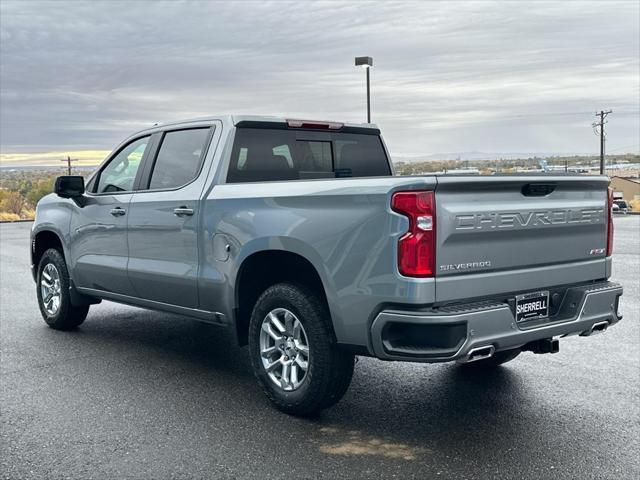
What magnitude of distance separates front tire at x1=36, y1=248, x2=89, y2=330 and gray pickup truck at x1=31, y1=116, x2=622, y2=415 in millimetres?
945

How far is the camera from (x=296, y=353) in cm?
493

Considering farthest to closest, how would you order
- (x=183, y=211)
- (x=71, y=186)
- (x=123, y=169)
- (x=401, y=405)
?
(x=71, y=186) → (x=123, y=169) → (x=183, y=211) → (x=401, y=405)

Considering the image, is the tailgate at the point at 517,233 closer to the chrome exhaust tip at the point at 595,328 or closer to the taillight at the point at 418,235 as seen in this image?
the taillight at the point at 418,235

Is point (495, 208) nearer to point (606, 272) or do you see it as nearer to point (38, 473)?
point (606, 272)

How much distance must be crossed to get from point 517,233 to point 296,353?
1.63m

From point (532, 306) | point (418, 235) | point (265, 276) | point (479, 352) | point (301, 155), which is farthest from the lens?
point (301, 155)

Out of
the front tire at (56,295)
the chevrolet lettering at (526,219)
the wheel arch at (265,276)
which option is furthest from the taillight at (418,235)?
the front tire at (56,295)

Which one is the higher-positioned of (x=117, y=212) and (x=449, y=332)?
(x=117, y=212)

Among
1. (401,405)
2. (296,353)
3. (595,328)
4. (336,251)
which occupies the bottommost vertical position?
(401,405)

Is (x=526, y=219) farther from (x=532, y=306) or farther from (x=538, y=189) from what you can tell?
(x=532, y=306)

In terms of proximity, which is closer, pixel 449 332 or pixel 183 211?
pixel 449 332

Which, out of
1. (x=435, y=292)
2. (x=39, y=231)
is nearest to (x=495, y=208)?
(x=435, y=292)

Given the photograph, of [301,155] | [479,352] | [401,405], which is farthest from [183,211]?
[479,352]

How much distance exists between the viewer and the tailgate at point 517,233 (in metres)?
4.16
